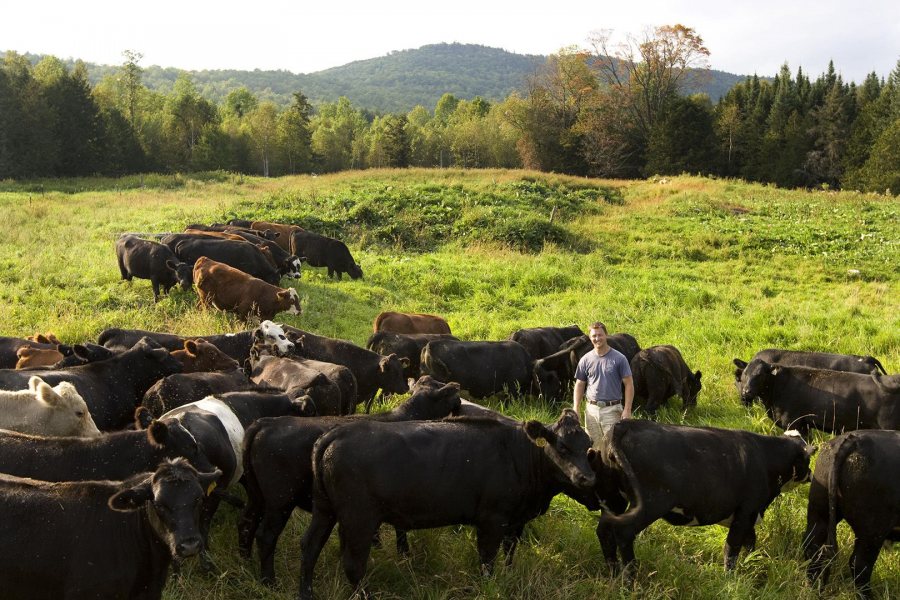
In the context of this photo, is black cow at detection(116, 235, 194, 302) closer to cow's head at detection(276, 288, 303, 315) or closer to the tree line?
cow's head at detection(276, 288, 303, 315)

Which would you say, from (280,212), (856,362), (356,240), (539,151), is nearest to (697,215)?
(356,240)

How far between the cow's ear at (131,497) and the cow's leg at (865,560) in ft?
19.1

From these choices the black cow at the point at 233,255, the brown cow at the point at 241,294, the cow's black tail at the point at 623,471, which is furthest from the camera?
the black cow at the point at 233,255

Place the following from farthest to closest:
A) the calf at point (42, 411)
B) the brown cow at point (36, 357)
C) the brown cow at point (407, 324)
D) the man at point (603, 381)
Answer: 1. the brown cow at point (407, 324)
2. the brown cow at point (36, 357)
3. the man at point (603, 381)
4. the calf at point (42, 411)

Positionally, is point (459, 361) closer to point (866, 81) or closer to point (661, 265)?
point (661, 265)

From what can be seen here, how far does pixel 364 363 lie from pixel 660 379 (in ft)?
14.4

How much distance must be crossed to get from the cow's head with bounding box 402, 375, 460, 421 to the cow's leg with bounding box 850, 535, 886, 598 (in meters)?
3.82

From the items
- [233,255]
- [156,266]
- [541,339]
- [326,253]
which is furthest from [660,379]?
[326,253]

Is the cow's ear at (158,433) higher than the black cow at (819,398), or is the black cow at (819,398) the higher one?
the cow's ear at (158,433)

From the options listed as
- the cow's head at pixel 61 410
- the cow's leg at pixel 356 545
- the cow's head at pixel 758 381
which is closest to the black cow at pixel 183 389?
the cow's head at pixel 61 410

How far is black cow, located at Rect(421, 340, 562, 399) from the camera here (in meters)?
10.6

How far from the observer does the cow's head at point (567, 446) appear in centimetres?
601

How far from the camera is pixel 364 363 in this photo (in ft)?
33.4

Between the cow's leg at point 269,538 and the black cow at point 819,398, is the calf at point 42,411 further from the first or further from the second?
the black cow at point 819,398
